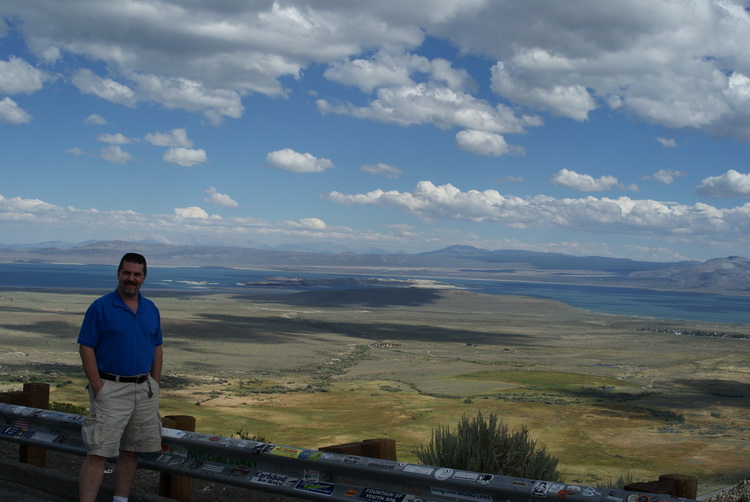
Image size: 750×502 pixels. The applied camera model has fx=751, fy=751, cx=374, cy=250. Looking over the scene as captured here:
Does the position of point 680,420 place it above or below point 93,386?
Answer: below

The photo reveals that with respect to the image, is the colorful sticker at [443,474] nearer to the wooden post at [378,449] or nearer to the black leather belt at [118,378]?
the wooden post at [378,449]

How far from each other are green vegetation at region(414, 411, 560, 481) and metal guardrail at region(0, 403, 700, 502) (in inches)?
97.9

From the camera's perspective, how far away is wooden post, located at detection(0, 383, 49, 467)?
7621mm

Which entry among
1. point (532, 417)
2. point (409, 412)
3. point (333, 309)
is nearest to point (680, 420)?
point (532, 417)

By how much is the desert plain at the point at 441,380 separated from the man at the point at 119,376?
6.34m

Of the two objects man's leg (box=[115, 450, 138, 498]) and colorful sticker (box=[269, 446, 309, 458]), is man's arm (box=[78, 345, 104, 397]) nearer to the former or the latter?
man's leg (box=[115, 450, 138, 498])

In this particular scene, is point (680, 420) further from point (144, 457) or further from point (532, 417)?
point (144, 457)

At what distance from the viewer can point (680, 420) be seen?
1122 inches

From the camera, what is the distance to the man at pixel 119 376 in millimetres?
5715

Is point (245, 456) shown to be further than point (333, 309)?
No

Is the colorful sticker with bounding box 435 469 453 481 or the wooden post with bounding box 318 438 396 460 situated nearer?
the colorful sticker with bounding box 435 469 453 481

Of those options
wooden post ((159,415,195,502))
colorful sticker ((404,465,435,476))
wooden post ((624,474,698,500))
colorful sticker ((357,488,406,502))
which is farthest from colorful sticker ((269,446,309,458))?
wooden post ((624,474,698,500))

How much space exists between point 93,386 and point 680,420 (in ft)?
89.1

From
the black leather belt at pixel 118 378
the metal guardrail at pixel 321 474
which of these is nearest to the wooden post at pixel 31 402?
the metal guardrail at pixel 321 474
